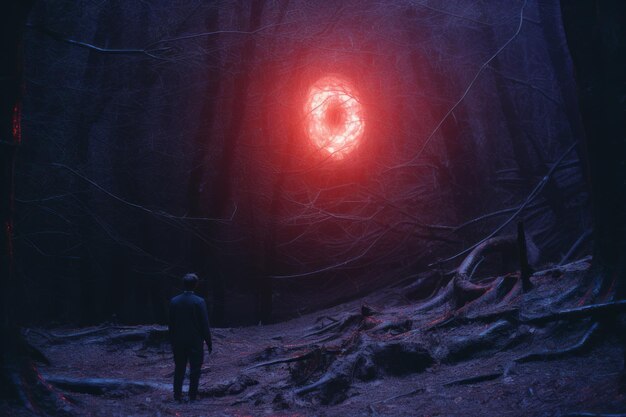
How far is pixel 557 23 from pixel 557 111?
2577 mm

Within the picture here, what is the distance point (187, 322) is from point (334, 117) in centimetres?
940

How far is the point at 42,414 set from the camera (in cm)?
410

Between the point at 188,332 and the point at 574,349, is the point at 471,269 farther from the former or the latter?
the point at 188,332

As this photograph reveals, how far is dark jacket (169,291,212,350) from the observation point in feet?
19.7

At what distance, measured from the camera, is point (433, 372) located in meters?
6.00

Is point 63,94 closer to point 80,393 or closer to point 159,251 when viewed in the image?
point 159,251

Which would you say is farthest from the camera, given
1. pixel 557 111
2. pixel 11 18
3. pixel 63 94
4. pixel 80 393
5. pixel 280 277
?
pixel 557 111

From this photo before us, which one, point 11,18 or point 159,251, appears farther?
point 159,251

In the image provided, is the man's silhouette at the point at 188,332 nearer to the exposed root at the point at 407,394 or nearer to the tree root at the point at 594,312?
the exposed root at the point at 407,394

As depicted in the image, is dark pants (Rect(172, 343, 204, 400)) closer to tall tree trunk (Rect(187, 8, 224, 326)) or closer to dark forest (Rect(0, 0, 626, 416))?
dark forest (Rect(0, 0, 626, 416))

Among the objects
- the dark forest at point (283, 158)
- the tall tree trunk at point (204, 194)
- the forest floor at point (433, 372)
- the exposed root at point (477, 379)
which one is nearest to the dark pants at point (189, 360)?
the forest floor at point (433, 372)

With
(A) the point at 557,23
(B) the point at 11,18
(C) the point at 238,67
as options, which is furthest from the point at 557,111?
(B) the point at 11,18

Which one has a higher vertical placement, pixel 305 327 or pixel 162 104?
pixel 162 104

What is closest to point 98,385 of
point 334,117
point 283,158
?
A: point 283,158
